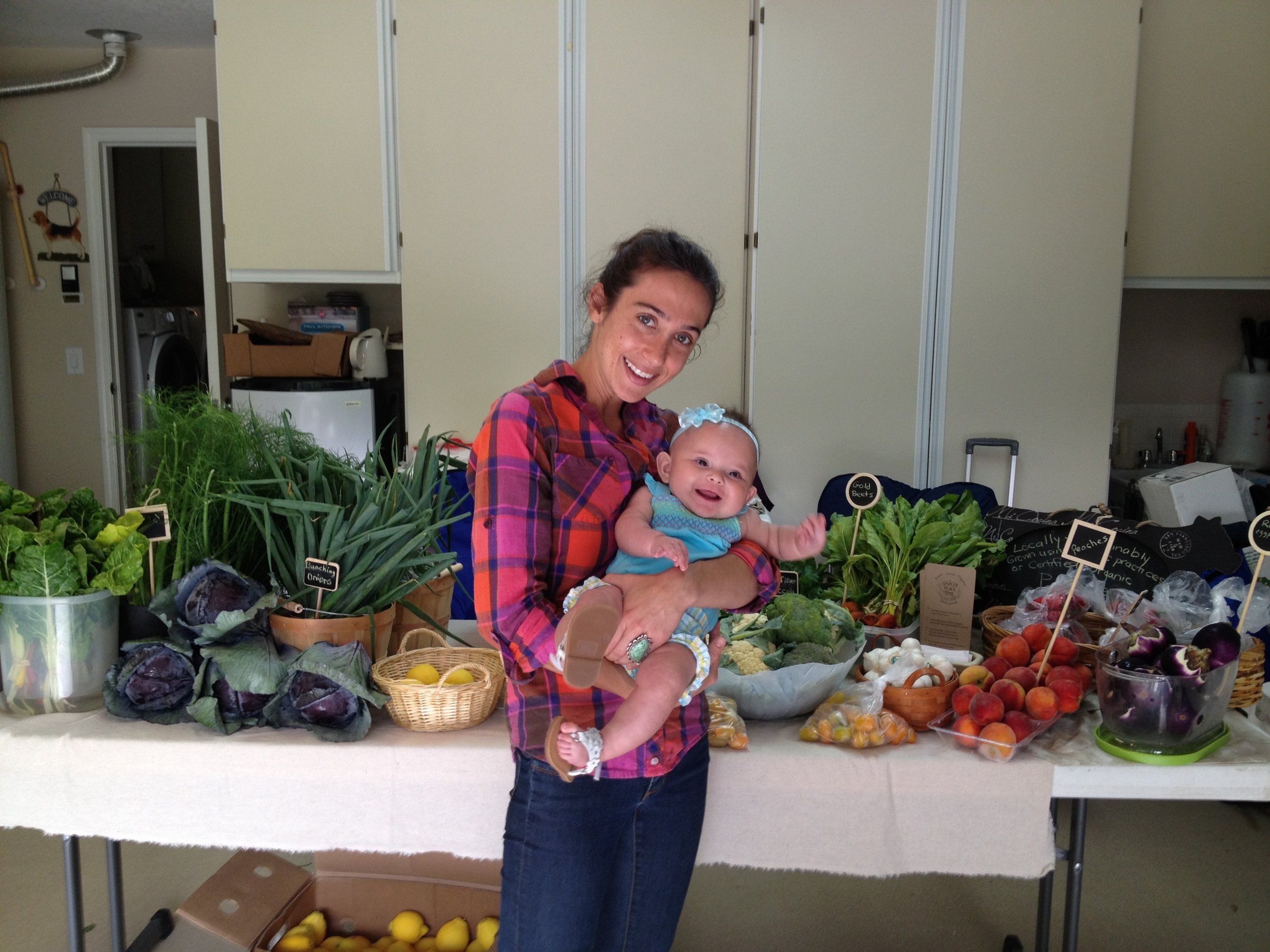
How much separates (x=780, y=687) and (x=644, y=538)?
0.53 meters

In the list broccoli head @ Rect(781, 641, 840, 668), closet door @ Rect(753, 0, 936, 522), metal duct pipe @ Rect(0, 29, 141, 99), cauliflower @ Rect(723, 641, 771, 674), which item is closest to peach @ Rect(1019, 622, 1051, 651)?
broccoli head @ Rect(781, 641, 840, 668)

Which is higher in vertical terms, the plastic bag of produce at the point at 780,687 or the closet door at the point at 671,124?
the closet door at the point at 671,124

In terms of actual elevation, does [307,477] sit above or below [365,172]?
below

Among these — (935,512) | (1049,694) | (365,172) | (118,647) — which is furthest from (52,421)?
(1049,694)

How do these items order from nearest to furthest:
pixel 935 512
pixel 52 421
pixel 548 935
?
pixel 548 935 < pixel 935 512 < pixel 52 421

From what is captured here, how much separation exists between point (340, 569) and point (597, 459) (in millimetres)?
602

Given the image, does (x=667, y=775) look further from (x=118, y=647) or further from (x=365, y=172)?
(x=365, y=172)

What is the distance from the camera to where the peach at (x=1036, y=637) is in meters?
1.63

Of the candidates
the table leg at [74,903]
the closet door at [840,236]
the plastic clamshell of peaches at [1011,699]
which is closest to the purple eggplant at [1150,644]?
the plastic clamshell of peaches at [1011,699]

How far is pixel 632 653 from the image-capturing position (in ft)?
3.62

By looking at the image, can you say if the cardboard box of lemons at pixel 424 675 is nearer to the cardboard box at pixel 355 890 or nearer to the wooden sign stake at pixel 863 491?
the cardboard box at pixel 355 890

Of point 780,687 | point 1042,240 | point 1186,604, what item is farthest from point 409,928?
point 1042,240

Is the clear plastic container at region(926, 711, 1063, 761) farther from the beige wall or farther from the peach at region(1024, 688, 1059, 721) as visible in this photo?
the beige wall

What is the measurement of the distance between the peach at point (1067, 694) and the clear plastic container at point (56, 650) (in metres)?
1.51
